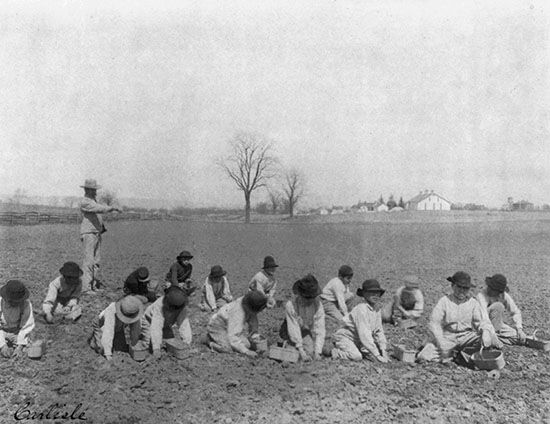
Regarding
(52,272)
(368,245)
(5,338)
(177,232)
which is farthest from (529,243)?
(5,338)

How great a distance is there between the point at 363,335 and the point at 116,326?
9.35 ft

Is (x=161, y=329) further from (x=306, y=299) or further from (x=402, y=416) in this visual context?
(x=402, y=416)

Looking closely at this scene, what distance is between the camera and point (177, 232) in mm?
22188

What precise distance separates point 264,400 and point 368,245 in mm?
14319

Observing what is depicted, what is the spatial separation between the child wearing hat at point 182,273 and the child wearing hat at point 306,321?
→ 281cm

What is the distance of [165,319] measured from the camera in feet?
17.3

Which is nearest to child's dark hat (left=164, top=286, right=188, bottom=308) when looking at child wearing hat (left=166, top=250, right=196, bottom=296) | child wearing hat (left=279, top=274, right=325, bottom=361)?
child wearing hat (left=279, top=274, right=325, bottom=361)

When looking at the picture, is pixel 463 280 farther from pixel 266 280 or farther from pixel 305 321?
pixel 266 280

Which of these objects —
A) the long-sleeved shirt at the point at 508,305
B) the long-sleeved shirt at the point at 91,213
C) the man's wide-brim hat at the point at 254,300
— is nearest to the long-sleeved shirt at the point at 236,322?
the man's wide-brim hat at the point at 254,300

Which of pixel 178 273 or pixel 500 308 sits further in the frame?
pixel 178 273

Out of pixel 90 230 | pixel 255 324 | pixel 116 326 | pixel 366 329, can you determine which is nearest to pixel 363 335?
pixel 366 329

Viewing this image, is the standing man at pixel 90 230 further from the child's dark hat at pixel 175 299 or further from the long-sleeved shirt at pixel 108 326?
the child's dark hat at pixel 175 299

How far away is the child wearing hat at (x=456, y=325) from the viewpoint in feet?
17.0
